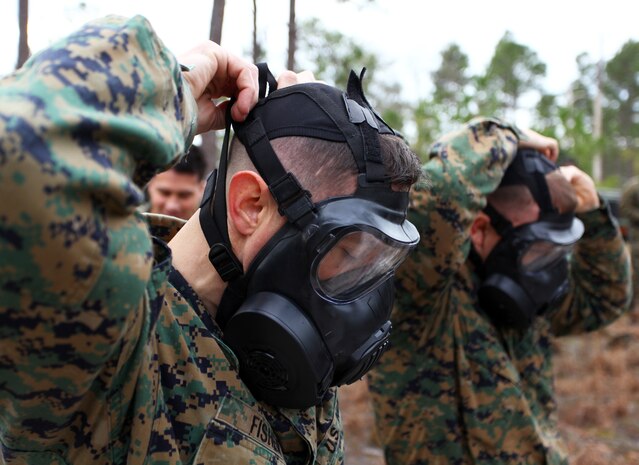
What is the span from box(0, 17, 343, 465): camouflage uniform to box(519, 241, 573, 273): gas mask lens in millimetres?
1758

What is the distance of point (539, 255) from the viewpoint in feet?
9.22

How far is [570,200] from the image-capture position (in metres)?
2.87

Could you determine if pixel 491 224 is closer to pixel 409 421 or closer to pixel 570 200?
pixel 570 200

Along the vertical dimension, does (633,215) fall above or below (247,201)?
below

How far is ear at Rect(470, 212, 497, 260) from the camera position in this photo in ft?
9.53

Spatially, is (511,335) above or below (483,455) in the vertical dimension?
above

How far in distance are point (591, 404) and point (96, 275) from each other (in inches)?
277

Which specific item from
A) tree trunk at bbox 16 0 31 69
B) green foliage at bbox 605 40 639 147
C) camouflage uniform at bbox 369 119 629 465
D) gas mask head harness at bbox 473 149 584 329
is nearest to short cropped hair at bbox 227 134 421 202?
tree trunk at bbox 16 0 31 69

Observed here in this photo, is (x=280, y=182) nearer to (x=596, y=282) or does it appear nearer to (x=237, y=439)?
(x=237, y=439)

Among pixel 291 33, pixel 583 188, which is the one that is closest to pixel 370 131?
pixel 291 33

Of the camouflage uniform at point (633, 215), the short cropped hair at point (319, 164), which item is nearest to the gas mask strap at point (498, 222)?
the short cropped hair at point (319, 164)

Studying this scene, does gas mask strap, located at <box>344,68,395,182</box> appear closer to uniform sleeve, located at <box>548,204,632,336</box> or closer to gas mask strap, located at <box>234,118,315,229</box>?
gas mask strap, located at <box>234,118,315,229</box>

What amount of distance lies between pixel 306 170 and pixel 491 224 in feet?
5.31

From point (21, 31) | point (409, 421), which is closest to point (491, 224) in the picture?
point (409, 421)
